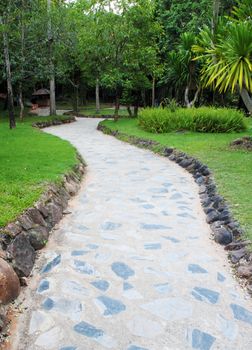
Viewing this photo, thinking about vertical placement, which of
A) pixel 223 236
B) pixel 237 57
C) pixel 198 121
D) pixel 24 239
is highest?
pixel 237 57

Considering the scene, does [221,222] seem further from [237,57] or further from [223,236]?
[237,57]

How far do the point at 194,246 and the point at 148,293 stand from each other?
1262 mm

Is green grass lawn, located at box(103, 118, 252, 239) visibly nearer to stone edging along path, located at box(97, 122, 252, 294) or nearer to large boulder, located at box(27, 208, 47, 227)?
stone edging along path, located at box(97, 122, 252, 294)

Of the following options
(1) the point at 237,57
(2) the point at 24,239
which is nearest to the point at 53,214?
(2) the point at 24,239

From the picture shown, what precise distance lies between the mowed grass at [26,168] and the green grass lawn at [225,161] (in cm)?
295

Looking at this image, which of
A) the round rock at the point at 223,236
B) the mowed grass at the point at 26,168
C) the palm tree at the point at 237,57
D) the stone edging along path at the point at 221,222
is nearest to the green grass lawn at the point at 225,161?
the stone edging along path at the point at 221,222

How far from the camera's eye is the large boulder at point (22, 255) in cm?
379

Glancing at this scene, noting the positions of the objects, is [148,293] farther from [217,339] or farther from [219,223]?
[219,223]

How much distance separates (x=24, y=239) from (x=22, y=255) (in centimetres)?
27

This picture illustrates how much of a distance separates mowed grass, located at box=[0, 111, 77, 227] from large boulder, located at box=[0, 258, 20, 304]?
2.51ft

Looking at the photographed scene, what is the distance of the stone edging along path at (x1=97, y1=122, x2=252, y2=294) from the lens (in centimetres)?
398

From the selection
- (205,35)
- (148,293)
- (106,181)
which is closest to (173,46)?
(205,35)

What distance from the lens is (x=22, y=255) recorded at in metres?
3.97

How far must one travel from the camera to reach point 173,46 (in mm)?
Result: 22391
